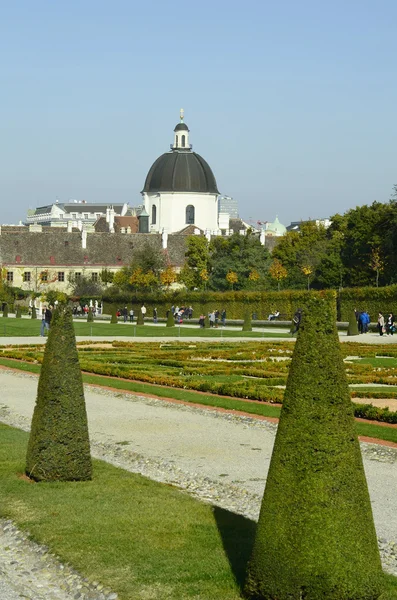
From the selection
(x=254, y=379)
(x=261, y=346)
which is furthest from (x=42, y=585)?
(x=261, y=346)

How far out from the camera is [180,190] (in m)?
134

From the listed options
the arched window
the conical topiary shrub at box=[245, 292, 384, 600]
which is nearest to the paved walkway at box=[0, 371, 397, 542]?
the conical topiary shrub at box=[245, 292, 384, 600]

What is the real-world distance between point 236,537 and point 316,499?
202cm

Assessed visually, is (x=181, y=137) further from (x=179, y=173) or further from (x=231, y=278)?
(x=231, y=278)

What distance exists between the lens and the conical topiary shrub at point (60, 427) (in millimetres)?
10336

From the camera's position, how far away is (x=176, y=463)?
11.8m

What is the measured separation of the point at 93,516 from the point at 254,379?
521 inches

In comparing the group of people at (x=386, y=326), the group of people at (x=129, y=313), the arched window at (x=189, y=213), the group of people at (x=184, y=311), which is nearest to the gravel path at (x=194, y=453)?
the group of people at (x=386, y=326)

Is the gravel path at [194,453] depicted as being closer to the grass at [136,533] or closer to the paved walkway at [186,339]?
the grass at [136,533]

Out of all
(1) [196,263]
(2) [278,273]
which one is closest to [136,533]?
(2) [278,273]

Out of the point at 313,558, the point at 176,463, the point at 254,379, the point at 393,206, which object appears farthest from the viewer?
the point at 393,206

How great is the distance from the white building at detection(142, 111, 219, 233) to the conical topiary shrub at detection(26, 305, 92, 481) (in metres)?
123

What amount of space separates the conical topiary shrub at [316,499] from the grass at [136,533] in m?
0.57

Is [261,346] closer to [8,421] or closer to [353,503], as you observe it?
[8,421]
